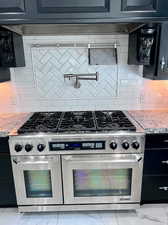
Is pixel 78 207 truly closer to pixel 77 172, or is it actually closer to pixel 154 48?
pixel 77 172

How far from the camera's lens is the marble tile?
5.65 ft

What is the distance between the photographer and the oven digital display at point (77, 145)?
161 centimetres

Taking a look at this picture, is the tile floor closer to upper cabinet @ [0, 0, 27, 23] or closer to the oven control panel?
the oven control panel

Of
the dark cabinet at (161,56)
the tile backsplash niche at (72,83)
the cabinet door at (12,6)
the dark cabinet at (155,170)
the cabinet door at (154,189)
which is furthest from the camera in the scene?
the tile backsplash niche at (72,83)

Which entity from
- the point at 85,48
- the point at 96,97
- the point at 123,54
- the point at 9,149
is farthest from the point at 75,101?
the point at 9,149

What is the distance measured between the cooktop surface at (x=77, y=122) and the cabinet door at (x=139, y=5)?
101 cm

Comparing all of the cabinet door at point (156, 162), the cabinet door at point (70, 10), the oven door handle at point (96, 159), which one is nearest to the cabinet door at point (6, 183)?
the oven door handle at point (96, 159)

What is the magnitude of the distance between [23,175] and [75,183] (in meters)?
0.50

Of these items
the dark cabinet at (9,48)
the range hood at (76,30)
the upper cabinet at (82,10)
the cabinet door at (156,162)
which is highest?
the upper cabinet at (82,10)

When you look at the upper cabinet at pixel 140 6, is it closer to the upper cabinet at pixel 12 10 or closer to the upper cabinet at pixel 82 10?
the upper cabinet at pixel 82 10

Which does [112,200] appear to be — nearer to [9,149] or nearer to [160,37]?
[9,149]

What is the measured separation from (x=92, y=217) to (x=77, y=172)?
20.1 inches

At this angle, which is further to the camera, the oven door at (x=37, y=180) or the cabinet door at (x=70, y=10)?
the oven door at (x=37, y=180)

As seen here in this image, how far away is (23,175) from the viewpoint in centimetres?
168
